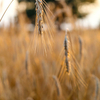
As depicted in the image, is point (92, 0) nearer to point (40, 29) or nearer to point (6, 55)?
point (6, 55)

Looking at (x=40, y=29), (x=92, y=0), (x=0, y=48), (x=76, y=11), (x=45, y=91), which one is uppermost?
(x=92, y=0)

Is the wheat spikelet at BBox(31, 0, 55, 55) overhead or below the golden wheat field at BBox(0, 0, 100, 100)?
overhead

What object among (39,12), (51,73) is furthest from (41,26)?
(51,73)

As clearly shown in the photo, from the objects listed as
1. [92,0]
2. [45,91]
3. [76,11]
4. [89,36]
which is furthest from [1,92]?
[92,0]

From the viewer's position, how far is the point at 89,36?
1.82 meters

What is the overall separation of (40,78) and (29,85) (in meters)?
0.18

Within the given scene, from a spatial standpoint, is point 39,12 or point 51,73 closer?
point 39,12

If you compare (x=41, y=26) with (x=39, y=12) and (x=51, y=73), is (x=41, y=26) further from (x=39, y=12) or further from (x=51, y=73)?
(x=51, y=73)

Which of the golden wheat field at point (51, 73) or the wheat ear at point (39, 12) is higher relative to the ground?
the wheat ear at point (39, 12)

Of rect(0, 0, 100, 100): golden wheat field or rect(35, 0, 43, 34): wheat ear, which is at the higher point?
rect(35, 0, 43, 34): wheat ear

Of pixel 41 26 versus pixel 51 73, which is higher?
pixel 41 26

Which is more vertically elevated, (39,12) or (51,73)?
(39,12)

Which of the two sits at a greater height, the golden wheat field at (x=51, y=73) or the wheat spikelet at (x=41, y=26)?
the wheat spikelet at (x=41, y=26)

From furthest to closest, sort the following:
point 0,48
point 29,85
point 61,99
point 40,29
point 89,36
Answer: point 89,36, point 0,48, point 29,85, point 61,99, point 40,29
